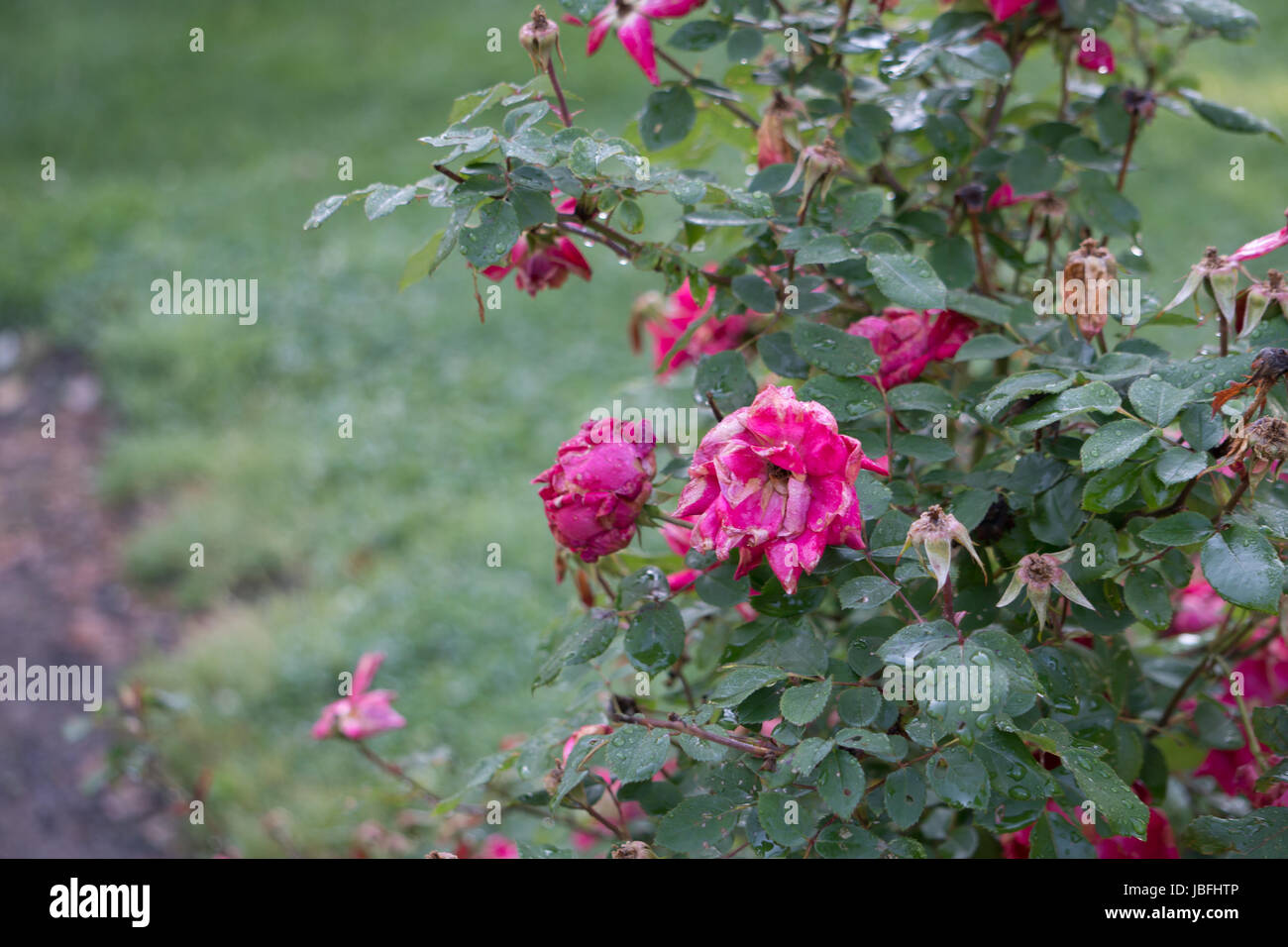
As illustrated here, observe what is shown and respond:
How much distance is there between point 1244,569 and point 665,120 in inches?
21.5

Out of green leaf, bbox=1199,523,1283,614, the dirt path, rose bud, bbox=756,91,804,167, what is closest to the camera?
green leaf, bbox=1199,523,1283,614

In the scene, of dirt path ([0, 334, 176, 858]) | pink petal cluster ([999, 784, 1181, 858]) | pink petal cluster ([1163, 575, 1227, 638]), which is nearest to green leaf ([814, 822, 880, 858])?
pink petal cluster ([999, 784, 1181, 858])

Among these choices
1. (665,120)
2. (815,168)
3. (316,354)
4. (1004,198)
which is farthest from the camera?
(316,354)

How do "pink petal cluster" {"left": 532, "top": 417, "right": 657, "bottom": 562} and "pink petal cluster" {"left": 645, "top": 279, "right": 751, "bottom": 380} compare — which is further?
"pink petal cluster" {"left": 645, "top": 279, "right": 751, "bottom": 380}

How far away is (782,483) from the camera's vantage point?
2.13ft

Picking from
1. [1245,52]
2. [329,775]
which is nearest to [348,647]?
[329,775]

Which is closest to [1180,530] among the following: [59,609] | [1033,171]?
[1033,171]

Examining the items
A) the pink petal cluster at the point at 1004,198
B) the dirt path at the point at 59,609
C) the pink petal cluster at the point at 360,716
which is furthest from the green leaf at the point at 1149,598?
the dirt path at the point at 59,609

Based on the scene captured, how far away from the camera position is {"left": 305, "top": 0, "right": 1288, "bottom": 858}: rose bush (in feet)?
2.05

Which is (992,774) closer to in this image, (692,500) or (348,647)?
(692,500)

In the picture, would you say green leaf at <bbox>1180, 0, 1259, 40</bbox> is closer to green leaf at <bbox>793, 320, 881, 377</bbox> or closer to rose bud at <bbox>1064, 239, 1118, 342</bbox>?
rose bud at <bbox>1064, 239, 1118, 342</bbox>

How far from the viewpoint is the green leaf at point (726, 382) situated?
30.7 inches

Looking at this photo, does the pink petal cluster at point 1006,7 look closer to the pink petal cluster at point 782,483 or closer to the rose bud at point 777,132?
the rose bud at point 777,132

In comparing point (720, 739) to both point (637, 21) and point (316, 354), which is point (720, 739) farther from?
point (316, 354)
